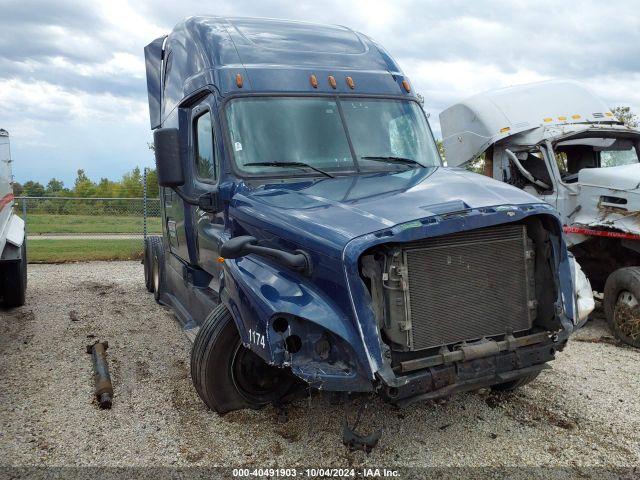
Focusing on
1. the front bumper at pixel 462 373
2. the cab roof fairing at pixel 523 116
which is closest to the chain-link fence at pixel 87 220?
the cab roof fairing at pixel 523 116

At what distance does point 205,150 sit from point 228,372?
2.13 metres

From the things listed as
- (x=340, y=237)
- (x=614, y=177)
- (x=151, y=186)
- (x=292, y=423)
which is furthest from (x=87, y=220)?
(x=340, y=237)

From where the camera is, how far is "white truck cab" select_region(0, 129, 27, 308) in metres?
8.29

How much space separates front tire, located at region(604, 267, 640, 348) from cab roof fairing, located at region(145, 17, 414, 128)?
334 centimetres

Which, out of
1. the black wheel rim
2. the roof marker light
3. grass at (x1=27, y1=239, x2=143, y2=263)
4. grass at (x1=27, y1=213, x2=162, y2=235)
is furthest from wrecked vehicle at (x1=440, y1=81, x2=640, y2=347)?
grass at (x1=27, y1=213, x2=162, y2=235)

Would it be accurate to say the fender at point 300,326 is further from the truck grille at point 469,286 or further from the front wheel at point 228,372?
the front wheel at point 228,372

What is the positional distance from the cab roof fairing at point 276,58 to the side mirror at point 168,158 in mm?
610

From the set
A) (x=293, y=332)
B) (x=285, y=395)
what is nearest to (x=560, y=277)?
(x=293, y=332)

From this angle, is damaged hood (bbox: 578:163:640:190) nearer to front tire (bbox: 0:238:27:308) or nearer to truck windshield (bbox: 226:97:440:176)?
truck windshield (bbox: 226:97:440:176)

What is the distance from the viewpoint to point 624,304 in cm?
691

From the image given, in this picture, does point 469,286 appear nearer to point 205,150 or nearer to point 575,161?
point 205,150

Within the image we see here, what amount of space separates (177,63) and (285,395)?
383cm

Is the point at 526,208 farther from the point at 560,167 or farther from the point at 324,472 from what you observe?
the point at 560,167

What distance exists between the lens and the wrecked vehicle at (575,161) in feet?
23.7
